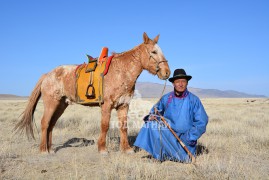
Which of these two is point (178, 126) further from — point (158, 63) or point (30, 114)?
point (30, 114)

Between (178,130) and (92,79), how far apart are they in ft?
7.52

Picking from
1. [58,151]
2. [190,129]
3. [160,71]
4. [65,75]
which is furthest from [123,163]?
[65,75]

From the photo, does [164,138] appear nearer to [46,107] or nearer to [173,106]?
[173,106]

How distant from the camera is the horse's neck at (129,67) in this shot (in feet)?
20.4

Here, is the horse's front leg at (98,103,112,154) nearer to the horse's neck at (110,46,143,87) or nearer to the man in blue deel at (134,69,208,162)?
the horse's neck at (110,46,143,87)

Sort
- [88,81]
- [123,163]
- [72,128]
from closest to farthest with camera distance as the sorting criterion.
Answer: [123,163] → [88,81] → [72,128]

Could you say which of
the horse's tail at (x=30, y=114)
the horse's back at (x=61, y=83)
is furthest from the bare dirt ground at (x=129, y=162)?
the horse's back at (x=61, y=83)

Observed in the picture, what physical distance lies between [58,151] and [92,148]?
82cm

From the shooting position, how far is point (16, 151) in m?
6.68

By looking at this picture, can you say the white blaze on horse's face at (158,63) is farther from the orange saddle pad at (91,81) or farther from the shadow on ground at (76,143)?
the shadow on ground at (76,143)

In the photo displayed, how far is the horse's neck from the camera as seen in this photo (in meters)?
6.23

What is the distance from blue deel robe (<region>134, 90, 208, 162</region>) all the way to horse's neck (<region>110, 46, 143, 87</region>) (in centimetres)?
110

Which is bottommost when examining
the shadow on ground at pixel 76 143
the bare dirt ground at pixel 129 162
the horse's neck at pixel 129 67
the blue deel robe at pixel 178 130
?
the shadow on ground at pixel 76 143

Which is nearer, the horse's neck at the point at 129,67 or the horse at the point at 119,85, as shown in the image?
the horse at the point at 119,85
